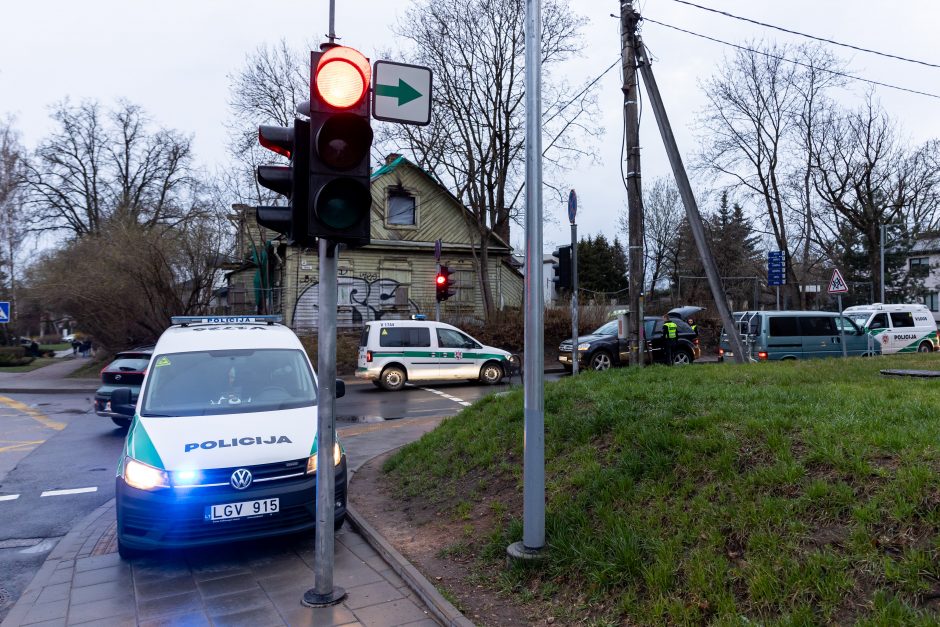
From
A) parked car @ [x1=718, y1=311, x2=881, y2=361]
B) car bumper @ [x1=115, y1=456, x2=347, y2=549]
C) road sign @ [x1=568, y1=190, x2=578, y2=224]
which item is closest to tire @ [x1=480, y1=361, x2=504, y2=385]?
parked car @ [x1=718, y1=311, x2=881, y2=361]

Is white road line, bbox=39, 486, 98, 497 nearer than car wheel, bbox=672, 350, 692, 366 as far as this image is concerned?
Yes

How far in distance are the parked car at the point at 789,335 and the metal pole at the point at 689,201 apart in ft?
23.3

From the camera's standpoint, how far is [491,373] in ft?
62.3

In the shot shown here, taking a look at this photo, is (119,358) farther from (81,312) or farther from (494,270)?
(494,270)

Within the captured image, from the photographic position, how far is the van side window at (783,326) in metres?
17.7

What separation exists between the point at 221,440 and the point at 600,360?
15713 mm

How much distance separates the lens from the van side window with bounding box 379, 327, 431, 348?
17859 mm

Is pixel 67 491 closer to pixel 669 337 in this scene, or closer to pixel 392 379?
pixel 392 379

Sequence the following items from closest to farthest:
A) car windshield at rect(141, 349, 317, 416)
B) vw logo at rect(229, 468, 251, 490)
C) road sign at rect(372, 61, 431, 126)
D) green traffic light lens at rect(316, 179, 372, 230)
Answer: green traffic light lens at rect(316, 179, 372, 230)
road sign at rect(372, 61, 431, 126)
vw logo at rect(229, 468, 251, 490)
car windshield at rect(141, 349, 317, 416)

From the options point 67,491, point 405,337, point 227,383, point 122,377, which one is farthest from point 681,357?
point 67,491

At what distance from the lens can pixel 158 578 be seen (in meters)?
4.83

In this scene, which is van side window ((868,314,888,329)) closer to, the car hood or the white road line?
the car hood

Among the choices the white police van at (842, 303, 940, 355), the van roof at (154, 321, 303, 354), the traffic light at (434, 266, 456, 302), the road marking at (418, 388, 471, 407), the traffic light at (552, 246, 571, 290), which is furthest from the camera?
the white police van at (842, 303, 940, 355)

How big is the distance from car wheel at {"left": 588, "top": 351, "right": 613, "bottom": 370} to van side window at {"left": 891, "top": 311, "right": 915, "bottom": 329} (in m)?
9.54
